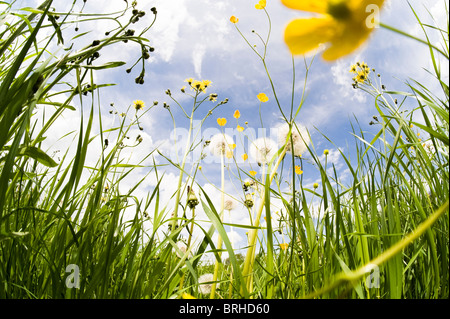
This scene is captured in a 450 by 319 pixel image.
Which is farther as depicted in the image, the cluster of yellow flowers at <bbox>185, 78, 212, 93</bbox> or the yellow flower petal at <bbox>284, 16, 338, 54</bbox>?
the cluster of yellow flowers at <bbox>185, 78, 212, 93</bbox>

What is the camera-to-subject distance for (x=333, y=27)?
0.26m

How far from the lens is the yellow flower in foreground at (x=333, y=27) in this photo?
0.79 feet

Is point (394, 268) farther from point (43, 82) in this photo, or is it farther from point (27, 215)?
point (27, 215)

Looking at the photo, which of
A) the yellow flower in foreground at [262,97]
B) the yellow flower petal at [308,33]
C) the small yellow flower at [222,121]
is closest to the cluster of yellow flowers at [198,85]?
the small yellow flower at [222,121]

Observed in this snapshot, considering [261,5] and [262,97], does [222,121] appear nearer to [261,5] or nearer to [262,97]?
[262,97]

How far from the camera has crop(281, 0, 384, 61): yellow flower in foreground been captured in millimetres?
242

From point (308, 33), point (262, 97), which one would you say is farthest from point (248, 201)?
point (308, 33)

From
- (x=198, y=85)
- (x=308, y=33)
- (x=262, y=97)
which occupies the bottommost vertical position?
(x=308, y=33)

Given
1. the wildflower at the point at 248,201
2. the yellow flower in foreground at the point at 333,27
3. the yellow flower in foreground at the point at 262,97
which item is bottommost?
the yellow flower in foreground at the point at 333,27

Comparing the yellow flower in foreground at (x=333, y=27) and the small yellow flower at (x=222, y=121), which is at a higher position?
the small yellow flower at (x=222, y=121)

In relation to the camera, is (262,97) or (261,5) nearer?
(261,5)

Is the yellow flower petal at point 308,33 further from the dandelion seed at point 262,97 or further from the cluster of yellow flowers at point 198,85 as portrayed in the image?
the cluster of yellow flowers at point 198,85

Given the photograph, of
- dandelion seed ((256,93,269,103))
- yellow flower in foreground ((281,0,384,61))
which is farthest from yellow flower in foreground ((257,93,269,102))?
yellow flower in foreground ((281,0,384,61))

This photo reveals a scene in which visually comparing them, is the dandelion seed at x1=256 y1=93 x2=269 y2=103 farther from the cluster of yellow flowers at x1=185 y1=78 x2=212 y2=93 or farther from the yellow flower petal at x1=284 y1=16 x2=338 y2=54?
the yellow flower petal at x1=284 y1=16 x2=338 y2=54
